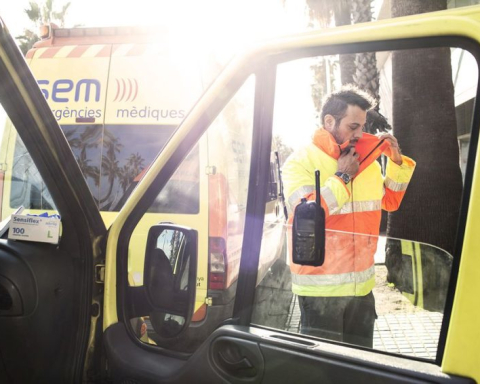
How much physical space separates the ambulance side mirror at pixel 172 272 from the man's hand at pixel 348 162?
1.84ft

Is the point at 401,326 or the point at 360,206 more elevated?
the point at 360,206

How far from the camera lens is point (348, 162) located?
1.84m

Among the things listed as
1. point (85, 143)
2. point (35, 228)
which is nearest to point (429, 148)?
point (35, 228)

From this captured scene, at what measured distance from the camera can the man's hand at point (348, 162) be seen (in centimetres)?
183

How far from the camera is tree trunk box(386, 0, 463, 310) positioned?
1491 millimetres

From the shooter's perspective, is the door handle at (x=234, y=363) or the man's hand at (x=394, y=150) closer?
the door handle at (x=234, y=363)

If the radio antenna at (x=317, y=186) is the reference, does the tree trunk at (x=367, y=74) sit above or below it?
above

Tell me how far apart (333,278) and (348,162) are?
407mm

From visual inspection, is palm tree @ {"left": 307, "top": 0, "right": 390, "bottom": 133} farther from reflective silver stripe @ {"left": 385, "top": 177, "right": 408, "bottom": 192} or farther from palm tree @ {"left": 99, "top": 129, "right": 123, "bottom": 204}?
palm tree @ {"left": 99, "top": 129, "right": 123, "bottom": 204}

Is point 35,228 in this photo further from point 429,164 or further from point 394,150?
point 429,164

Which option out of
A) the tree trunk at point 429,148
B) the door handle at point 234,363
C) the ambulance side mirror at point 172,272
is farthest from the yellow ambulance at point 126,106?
the door handle at point 234,363

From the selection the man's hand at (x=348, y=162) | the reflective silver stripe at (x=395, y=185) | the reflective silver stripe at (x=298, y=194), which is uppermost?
the man's hand at (x=348, y=162)

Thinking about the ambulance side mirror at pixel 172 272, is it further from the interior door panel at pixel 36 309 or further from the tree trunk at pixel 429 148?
the tree trunk at pixel 429 148

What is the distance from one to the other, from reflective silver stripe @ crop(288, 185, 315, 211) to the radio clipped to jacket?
0.28 metres
